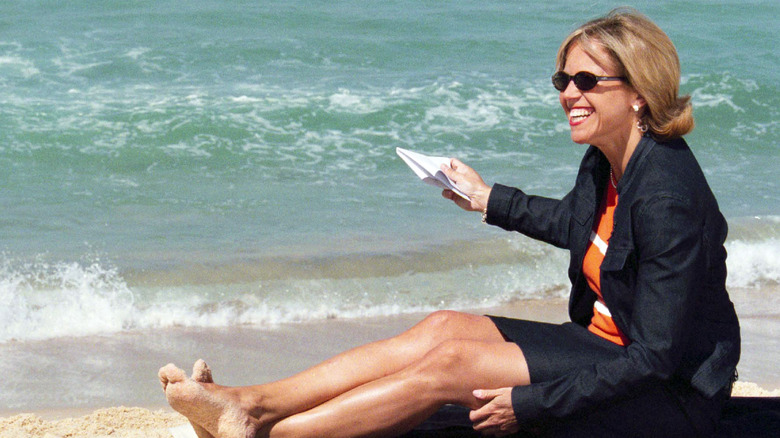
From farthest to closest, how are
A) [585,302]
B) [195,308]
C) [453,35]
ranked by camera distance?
1. [453,35]
2. [195,308]
3. [585,302]

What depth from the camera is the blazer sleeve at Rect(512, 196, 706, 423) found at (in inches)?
109

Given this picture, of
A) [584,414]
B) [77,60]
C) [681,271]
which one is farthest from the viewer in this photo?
[77,60]

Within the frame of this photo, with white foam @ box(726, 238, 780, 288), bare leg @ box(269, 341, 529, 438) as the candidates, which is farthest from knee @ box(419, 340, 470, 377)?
white foam @ box(726, 238, 780, 288)

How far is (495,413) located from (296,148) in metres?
7.32

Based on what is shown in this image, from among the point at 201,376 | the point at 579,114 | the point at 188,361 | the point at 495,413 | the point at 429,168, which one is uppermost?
the point at 579,114

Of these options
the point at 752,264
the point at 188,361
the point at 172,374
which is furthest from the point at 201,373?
the point at 752,264

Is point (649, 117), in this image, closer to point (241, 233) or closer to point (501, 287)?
Answer: point (501, 287)

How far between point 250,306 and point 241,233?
1.42m

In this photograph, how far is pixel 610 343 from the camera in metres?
3.12

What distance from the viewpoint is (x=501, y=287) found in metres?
6.57

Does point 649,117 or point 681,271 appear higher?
point 649,117

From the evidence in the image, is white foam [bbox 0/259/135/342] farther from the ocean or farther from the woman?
the woman

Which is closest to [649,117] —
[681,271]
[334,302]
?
[681,271]

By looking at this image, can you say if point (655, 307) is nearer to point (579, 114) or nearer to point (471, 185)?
point (579, 114)
